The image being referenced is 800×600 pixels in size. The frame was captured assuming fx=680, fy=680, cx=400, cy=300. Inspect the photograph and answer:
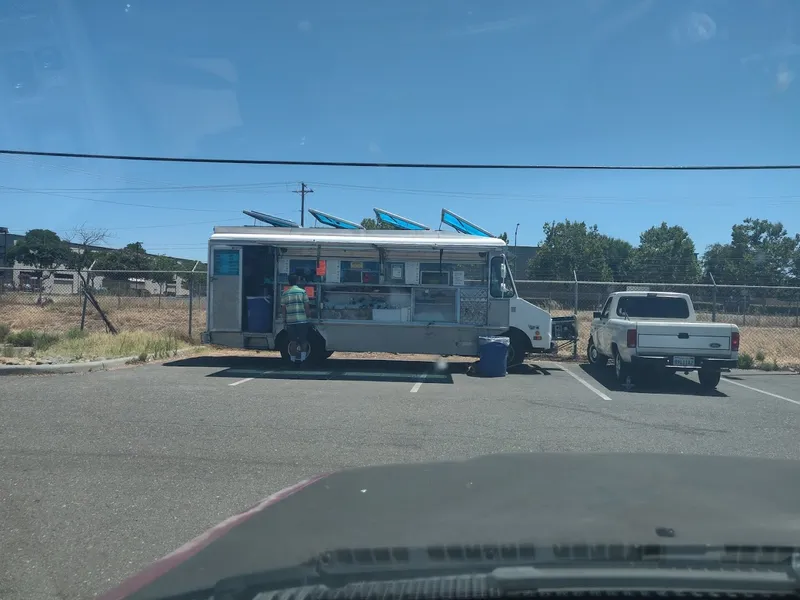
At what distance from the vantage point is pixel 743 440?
8.18m

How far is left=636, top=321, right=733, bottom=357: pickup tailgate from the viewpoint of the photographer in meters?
12.5

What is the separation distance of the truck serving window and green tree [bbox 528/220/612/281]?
80.4 feet

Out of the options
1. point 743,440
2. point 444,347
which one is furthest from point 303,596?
point 444,347

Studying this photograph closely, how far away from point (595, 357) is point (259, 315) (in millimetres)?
7972

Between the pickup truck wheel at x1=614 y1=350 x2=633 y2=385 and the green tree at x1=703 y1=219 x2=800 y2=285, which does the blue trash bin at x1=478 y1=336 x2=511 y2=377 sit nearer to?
the pickup truck wheel at x1=614 y1=350 x2=633 y2=385

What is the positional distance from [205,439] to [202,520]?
2.70 meters

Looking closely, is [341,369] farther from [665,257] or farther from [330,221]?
[665,257]

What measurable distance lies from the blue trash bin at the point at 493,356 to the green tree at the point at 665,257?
68.7 feet

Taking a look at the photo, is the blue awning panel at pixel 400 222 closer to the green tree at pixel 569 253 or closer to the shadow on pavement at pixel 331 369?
the shadow on pavement at pixel 331 369

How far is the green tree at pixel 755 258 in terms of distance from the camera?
123ft

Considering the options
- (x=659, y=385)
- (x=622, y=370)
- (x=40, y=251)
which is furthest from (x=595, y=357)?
(x=40, y=251)

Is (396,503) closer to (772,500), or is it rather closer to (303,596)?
(303,596)

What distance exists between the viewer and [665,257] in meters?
45.8

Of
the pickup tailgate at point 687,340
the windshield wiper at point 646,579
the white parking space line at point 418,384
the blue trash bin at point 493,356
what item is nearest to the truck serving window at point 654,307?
the pickup tailgate at point 687,340
